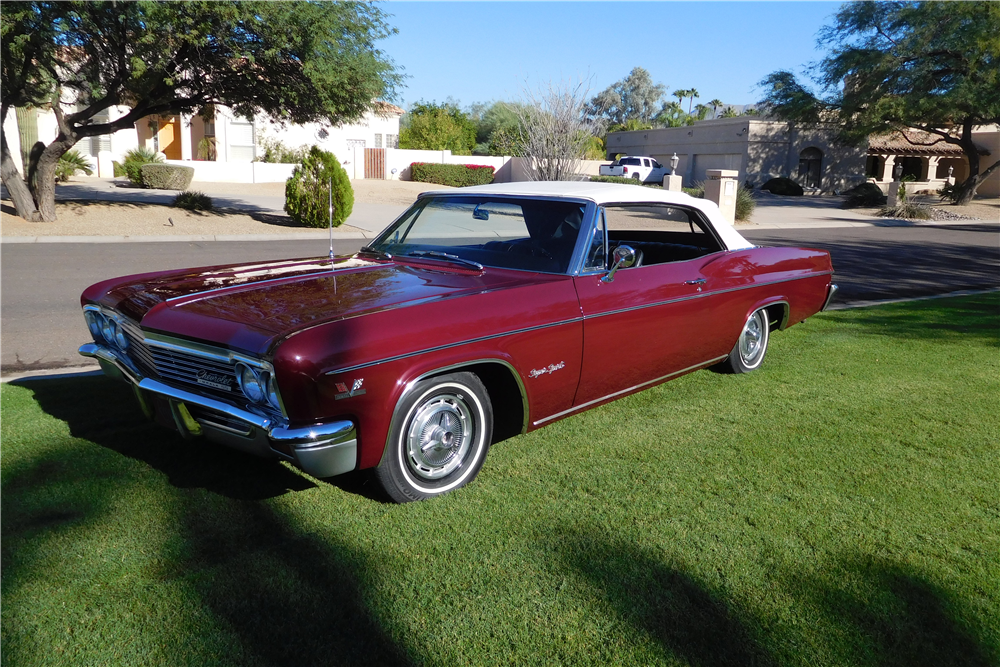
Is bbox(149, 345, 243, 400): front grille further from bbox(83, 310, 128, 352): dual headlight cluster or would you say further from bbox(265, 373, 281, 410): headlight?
bbox(83, 310, 128, 352): dual headlight cluster

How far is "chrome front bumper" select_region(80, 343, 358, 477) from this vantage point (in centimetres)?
315

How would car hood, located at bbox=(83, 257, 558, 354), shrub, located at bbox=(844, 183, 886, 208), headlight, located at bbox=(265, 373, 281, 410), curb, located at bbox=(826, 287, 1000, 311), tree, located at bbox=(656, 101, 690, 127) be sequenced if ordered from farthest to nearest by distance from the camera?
tree, located at bbox=(656, 101, 690, 127) < shrub, located at bbox=(844, 183, 886, 208) < curb, located at bbox=(826, 287, 1000, 311) < car hood, located at bbox=(83, 257, 558, 354) < headlight, located at bbox=(265, 373, 281, 410)

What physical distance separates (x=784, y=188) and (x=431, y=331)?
42.3 m

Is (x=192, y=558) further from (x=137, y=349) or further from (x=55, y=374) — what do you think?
(x=55, y=374)

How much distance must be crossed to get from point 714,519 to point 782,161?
4459 cm

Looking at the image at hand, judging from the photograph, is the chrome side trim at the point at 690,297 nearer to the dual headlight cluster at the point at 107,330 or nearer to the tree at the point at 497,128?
the dual headlight cluster at the point at 107,330

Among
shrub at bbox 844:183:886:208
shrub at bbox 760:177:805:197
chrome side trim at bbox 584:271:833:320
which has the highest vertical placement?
shrub at bbox 760:177:805:197

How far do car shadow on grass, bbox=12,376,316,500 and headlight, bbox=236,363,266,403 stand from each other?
0.67 m

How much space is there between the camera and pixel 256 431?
10.6ft

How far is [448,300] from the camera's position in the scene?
12.1 ft

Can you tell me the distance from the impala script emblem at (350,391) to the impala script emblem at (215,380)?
1.82ft

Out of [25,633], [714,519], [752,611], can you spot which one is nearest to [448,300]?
[714,519]

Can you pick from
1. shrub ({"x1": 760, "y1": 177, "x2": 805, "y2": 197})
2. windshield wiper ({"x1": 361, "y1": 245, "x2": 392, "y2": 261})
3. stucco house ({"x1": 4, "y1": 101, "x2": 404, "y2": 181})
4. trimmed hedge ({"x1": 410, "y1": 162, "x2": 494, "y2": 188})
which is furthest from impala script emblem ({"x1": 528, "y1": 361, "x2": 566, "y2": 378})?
shrub ({"x1": 760, "y1": 177, "x2": 805, "y2": 197})

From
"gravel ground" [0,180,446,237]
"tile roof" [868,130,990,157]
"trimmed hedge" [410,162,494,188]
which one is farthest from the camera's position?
"tile roof" [868,130,990,157]
